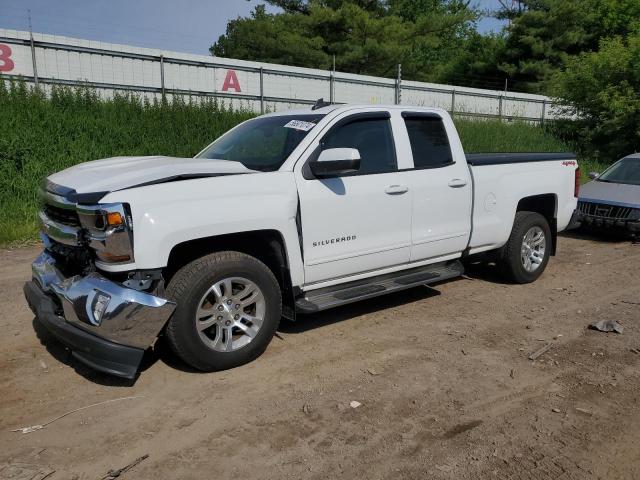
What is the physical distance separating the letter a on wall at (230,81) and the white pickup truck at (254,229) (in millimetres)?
11066

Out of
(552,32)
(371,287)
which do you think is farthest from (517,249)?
(552,32)

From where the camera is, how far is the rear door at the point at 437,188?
5.12 metres

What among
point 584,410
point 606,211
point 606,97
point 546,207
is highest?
point 606,97

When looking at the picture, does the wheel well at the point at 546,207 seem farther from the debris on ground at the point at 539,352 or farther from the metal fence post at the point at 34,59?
the metal fence post at the point at 34,59

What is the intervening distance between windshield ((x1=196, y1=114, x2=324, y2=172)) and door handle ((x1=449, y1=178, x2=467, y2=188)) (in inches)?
59.2

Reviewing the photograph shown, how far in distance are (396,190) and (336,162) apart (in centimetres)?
86

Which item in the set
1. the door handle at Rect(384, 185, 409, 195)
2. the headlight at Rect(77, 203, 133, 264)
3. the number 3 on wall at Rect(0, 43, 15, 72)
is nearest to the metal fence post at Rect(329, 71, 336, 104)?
the number 3 on wall at Rect(0, 43, 15, 72)

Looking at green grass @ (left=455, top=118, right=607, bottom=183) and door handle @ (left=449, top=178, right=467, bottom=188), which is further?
green grass @ (left=455, top=118, right=607, bottom=183)

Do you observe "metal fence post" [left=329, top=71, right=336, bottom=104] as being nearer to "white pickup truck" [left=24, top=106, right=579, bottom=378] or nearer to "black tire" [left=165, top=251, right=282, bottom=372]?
"white pickup truck" [left=24, top=106, right=579, bottom=378]

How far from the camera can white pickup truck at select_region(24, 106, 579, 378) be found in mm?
3492

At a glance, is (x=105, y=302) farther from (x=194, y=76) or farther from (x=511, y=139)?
(x=511, y=139)

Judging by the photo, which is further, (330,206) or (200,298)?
(330,206)

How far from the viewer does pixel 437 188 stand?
17.1 feet

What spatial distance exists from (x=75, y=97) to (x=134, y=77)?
298 cm
